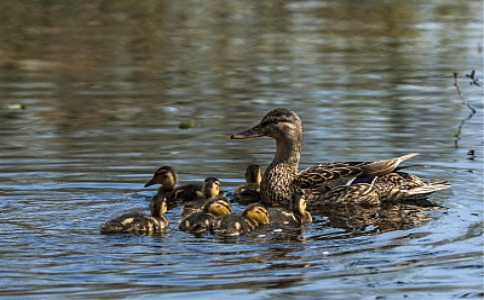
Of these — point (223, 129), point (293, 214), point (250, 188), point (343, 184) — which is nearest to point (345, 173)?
point (343, 184)

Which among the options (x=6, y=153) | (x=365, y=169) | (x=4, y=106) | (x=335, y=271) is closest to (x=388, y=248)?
(x=335, y=271)

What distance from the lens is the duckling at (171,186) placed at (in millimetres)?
8766

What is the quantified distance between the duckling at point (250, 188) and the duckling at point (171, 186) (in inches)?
13.8

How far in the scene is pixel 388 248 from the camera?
22.7 feet

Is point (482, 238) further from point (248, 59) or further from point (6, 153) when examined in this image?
point (248, 59)

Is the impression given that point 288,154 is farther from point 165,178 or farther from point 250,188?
point 165,178

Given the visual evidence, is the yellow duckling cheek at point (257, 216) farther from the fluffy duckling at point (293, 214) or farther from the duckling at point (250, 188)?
the duckling at point (250, 188)

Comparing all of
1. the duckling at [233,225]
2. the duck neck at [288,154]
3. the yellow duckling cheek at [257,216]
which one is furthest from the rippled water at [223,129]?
the duck neck at [288,154]

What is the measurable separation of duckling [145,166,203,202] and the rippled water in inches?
5.5

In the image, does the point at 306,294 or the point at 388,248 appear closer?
the point at 306,294

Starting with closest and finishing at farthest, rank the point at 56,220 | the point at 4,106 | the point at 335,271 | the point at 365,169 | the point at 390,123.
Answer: the point at 335,271 → the point at 56,220 → the point at 365,169 → the point at 390,123 → the point at 4,106

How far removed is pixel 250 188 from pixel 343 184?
799 millimetres

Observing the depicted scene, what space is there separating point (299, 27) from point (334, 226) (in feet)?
36.1

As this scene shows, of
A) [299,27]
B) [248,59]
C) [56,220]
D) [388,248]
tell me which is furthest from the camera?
[299,27]
